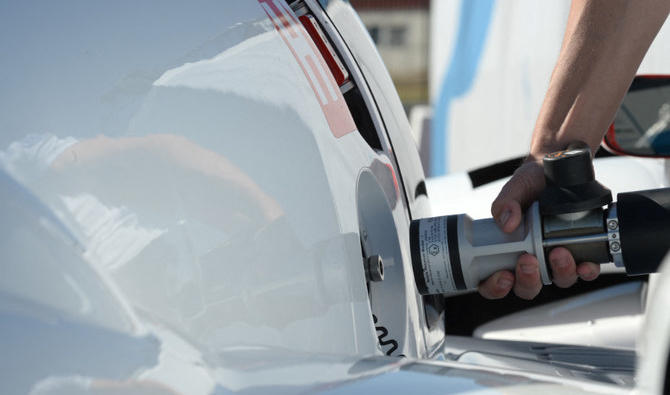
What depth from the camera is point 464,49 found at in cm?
641

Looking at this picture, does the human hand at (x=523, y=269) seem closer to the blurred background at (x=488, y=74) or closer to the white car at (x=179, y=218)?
the white car at (x=179, y=218)

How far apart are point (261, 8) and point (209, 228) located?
42 cm

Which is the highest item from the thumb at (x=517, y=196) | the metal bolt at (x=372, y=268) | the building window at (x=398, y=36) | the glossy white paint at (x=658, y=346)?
the building window at (x=398, y=36)

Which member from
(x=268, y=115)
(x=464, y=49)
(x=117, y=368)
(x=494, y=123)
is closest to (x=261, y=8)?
(x=268, y=115)

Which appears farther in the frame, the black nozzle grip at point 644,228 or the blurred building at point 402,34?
the blurred building at point 402,34

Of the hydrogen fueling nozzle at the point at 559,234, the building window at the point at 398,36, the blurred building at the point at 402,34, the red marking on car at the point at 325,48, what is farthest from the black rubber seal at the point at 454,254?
the building window at the point at 398,36

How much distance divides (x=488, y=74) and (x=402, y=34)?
23.2m

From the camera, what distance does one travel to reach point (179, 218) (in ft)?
2.98

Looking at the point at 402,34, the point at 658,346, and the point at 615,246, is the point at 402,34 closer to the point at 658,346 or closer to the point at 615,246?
→ the point at 615,246

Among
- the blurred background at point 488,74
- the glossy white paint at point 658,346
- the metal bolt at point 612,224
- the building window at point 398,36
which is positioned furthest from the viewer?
the building window at point 398,36

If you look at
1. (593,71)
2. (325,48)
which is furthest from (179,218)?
(593,71)

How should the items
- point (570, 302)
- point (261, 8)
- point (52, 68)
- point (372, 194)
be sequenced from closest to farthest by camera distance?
1. point (52, 68)
2. point (261, 8)
3. point (372, 194)
4. point (570, 302)

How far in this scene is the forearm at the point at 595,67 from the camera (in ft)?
6.14

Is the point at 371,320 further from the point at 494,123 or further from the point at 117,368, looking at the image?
the point at 494,123
